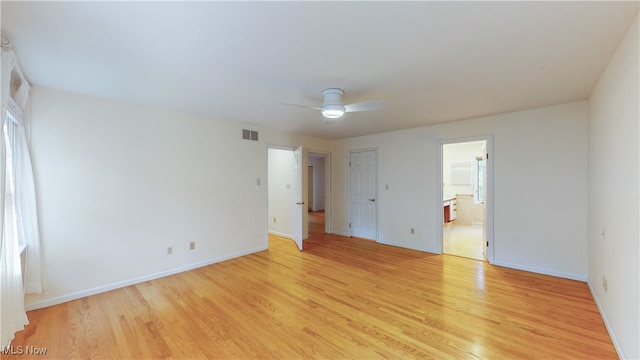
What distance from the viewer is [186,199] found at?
3.74 metres

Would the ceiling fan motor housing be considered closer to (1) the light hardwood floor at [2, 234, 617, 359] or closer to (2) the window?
(1) the light hardwood floor at [2, 234, 617, 359]

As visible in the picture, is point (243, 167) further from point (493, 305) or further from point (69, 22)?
point (493, 305)

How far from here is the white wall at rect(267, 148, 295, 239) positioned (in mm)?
5621

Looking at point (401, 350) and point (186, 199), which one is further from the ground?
point (186, 199)

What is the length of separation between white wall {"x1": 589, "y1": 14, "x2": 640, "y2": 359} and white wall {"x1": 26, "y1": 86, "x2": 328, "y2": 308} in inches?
173

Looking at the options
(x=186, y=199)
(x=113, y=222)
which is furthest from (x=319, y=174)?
(x=113, y=222)

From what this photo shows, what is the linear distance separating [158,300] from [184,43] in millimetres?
2716

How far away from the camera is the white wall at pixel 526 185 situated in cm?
327

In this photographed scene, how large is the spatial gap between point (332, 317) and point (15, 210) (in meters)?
3.17

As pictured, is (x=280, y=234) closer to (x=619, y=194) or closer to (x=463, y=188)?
(x=619, y=194)

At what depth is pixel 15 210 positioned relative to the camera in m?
2.29

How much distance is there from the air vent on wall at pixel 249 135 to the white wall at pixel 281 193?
1099mm

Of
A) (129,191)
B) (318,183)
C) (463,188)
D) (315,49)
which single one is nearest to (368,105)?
(315,49)

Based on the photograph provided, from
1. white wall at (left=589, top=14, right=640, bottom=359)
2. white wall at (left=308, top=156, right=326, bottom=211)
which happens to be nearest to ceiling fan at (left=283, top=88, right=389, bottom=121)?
white wall at (left=589, top=14, right=640, bottom=359)
